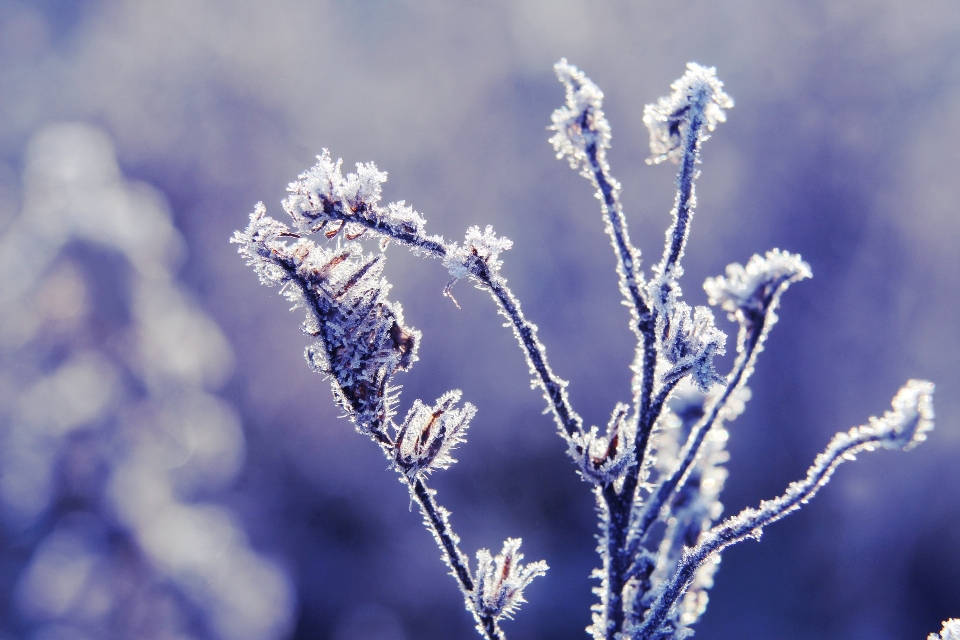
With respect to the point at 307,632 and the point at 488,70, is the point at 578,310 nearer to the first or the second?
the point at 488,70

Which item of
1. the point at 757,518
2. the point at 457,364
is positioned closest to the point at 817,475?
the point at 757,518

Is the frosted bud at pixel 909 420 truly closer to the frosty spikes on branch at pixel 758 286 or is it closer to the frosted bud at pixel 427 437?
the frosty spikes on branch at pixel 758 286

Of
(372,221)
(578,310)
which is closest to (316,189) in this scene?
(372,221)

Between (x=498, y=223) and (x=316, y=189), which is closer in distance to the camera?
(x=316, y=189)

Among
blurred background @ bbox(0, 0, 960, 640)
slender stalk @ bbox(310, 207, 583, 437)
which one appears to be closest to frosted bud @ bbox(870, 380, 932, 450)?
slender stalk @ bbox(310, 207, 583, 437)

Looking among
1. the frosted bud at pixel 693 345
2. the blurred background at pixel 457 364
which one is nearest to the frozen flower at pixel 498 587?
the frosted bud at pixel 693 345

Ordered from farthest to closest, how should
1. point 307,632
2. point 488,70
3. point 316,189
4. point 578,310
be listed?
point 488,70 < point 578,310 < point 307,632 < point 316,189

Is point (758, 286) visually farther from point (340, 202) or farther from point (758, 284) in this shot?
point (340, 202)
